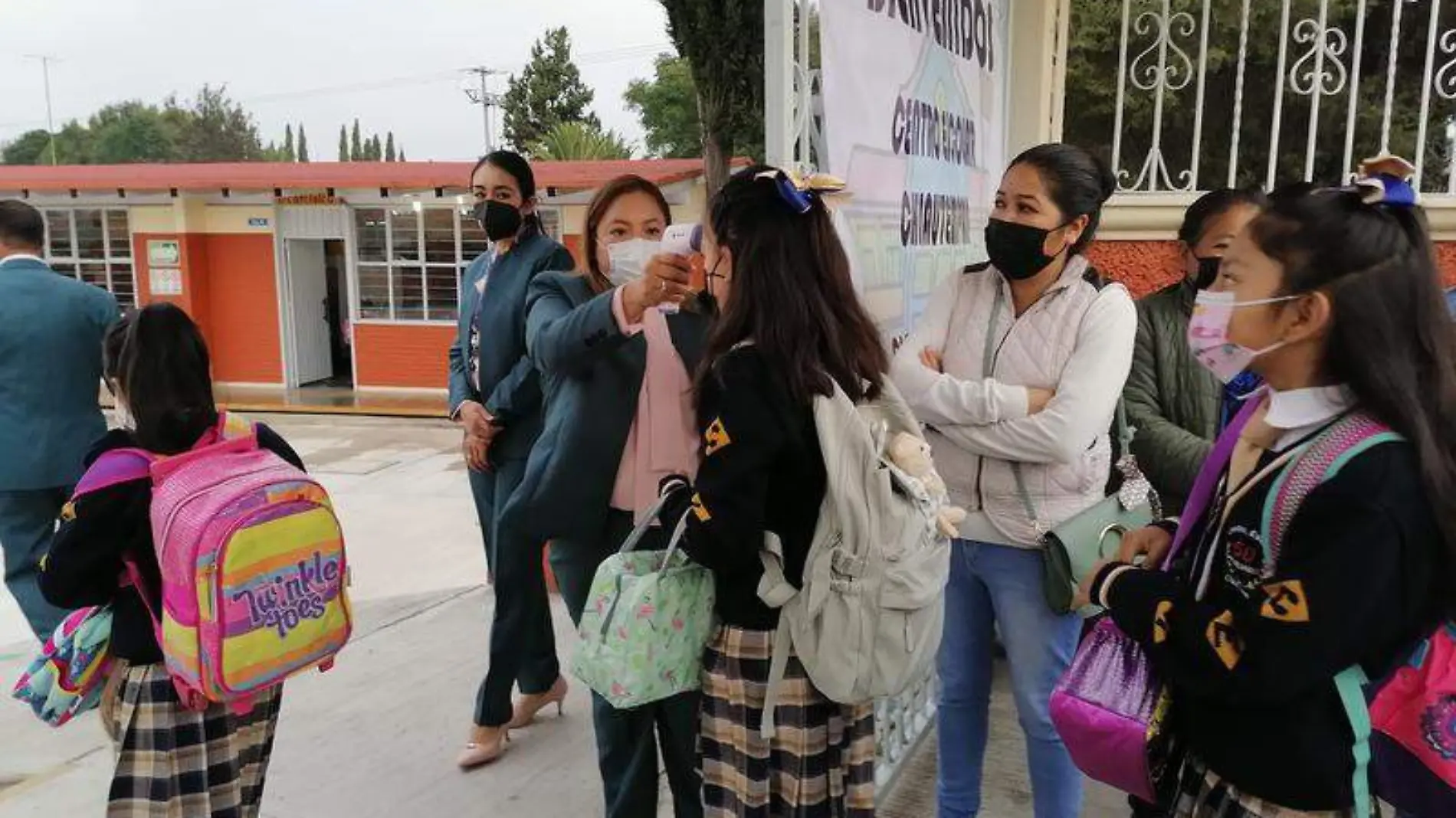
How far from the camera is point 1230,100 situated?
420 inches

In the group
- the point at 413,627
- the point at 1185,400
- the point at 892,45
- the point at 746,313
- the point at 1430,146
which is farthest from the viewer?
the point at 1430,146

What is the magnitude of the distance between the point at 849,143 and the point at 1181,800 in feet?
5.12

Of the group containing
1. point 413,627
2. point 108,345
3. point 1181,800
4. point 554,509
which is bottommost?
point 413,627

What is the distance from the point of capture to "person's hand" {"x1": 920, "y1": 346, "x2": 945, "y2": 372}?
251 centimetres

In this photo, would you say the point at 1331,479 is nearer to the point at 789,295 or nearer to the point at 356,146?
the point at 789,295

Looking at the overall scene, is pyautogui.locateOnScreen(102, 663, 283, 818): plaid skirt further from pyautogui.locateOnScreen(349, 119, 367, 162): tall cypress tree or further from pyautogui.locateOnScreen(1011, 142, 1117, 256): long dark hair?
pyautogui.locateOnScreen(349, 119, 367, 162): tall cypress tree

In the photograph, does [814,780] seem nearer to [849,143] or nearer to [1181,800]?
[1181,800]

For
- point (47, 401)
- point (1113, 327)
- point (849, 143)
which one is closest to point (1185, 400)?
point (1113, 327)

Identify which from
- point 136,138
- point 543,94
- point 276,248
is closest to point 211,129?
point 136,138

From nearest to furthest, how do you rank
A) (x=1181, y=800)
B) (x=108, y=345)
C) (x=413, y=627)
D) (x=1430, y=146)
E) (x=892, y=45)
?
(x=1181, y=800) < (x=108, y=345) < (x=892, y=45) < (x=413, y=627) < (x=1430, y=146)

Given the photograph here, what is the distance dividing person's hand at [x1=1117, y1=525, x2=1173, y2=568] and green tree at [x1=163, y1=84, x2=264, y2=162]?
71.8 metres

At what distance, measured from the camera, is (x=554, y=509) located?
8.00ft

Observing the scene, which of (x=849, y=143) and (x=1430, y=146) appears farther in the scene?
(x=1430, y=146)

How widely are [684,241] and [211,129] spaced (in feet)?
242
